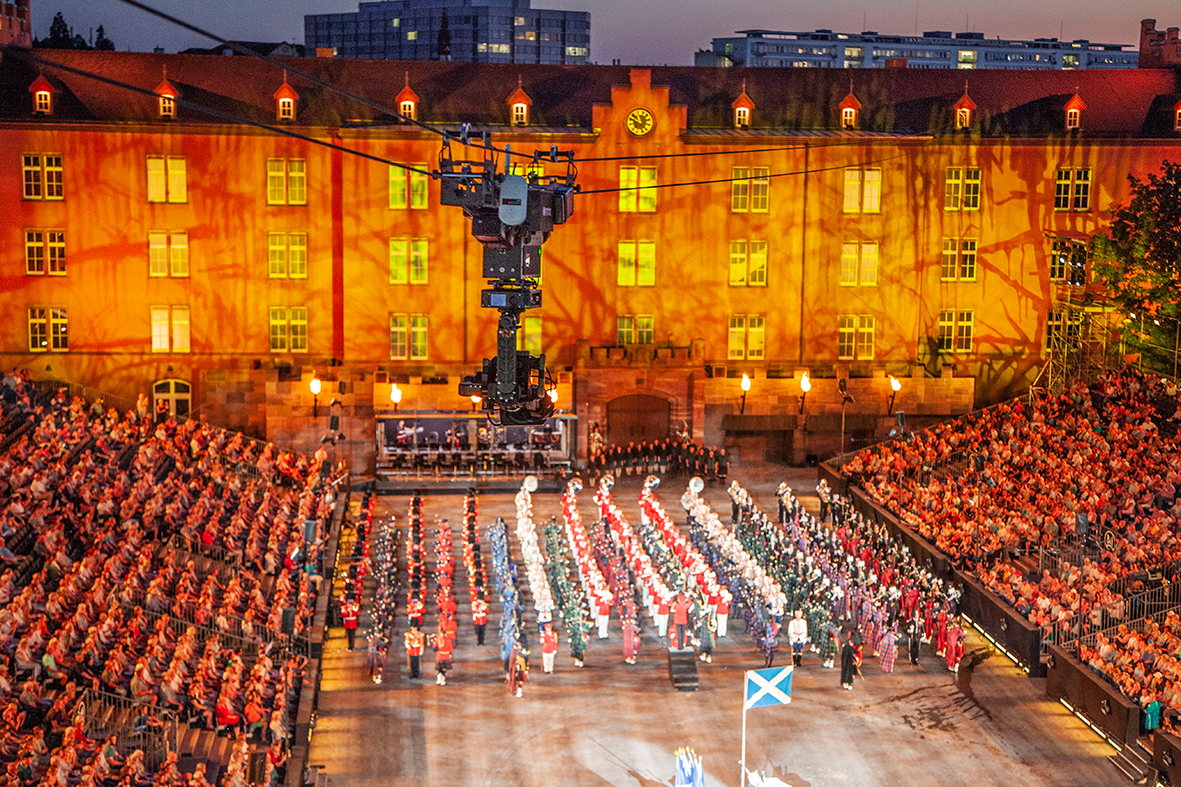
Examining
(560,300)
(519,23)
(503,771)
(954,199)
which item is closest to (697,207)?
(560,300)

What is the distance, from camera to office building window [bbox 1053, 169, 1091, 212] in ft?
169

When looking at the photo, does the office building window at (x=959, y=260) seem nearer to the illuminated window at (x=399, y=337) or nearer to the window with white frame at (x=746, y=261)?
the window with white frame at (x=746, y=261)

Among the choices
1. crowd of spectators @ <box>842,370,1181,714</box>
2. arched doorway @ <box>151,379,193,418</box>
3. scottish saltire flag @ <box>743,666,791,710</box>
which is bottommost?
scottish saltire flag @ <box>743,666,791,710</box>

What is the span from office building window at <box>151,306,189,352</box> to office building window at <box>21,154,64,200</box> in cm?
520

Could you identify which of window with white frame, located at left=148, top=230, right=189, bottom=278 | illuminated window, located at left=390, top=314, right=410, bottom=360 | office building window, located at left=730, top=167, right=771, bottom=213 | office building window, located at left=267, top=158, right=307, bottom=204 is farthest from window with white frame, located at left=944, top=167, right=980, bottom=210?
window with white frame, located at left=148, top=230, right=189, bottom=278

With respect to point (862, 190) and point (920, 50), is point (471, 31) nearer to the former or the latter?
point (920, 50)

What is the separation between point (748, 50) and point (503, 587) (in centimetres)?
13884

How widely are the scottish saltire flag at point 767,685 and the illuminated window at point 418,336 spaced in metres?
27.3

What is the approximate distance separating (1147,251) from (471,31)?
335ft

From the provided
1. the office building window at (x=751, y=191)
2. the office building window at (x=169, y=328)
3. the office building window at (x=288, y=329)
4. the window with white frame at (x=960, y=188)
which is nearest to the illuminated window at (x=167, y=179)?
the office building window at (x=169, y=328)

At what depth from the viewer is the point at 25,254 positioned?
159 ft

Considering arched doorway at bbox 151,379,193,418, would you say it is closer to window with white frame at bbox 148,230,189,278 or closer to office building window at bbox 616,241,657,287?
window with white frame at bbox 148,230,189,278

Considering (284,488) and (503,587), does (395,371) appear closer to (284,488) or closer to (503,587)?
(284,488)

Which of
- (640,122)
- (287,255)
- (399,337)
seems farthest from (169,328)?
(640,122)
